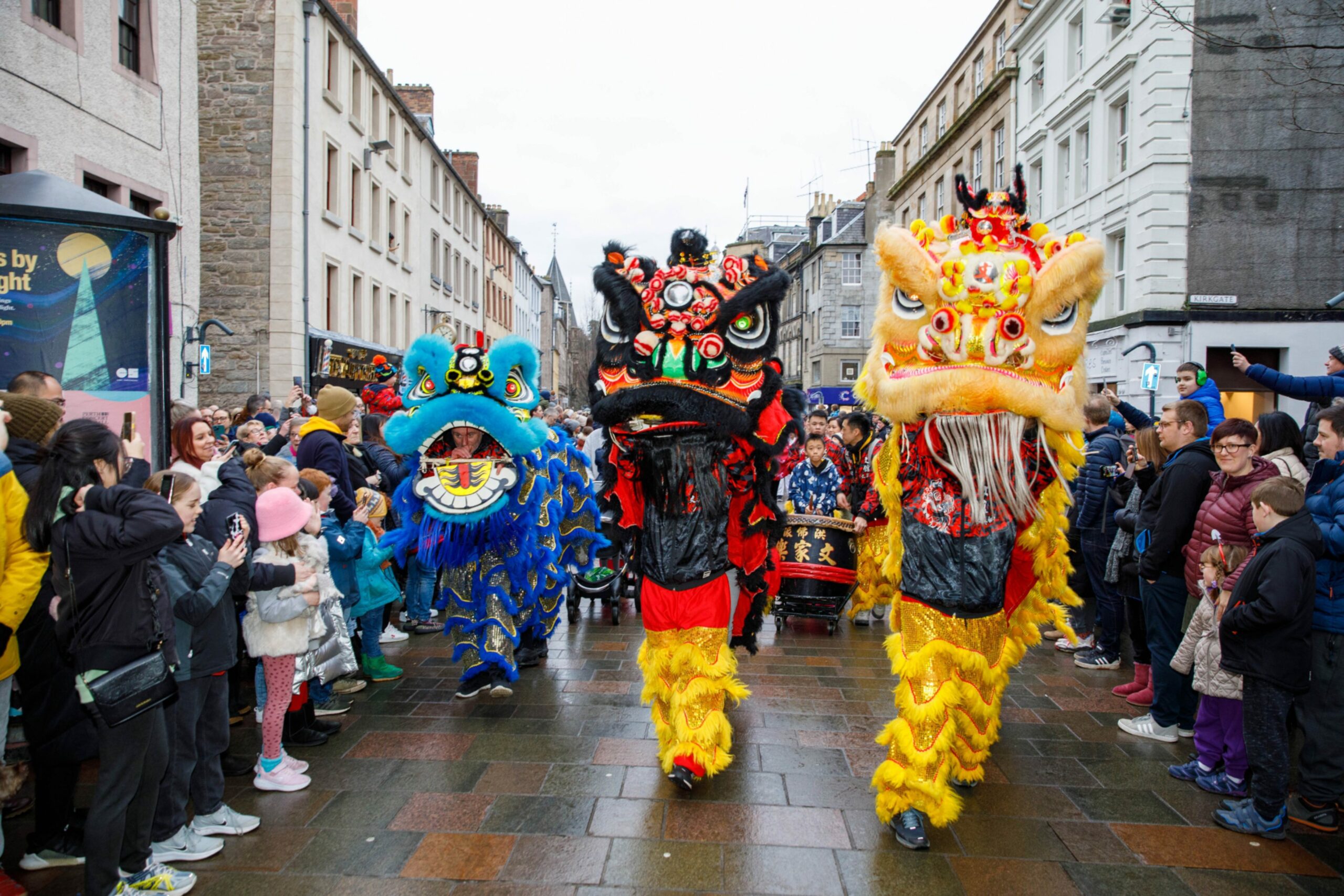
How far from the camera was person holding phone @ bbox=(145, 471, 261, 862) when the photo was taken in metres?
3.07

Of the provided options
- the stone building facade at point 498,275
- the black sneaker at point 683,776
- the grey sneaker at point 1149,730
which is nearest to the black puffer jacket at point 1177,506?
the grey sneaker at point 1149,730

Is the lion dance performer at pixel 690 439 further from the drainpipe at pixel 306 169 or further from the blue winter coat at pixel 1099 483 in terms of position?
the drainpipe at pixel 306 169

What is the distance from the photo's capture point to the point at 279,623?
12.3 feet

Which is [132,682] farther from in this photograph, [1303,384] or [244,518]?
[1303,384]

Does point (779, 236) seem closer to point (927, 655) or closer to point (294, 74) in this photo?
point (294, 74)

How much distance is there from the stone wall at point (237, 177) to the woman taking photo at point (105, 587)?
14.0m

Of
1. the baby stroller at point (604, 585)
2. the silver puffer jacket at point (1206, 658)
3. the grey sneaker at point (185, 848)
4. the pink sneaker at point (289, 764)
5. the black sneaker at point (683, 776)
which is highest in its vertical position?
the silver puffer jacket at point (1206, 658)

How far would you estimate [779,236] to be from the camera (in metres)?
53.2

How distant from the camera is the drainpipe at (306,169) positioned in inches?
614

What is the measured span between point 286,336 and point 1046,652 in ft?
47.0

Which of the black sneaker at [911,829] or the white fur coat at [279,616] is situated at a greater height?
the white fur coat at [279,616]

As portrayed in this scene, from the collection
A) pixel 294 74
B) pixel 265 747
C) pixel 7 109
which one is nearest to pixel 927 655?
pixel 265 747

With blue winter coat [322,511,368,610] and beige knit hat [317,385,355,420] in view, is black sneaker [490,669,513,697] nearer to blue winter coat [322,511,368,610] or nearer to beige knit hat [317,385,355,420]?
blue winter coat [322,511,368,610]

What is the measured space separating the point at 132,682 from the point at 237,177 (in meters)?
15.5
